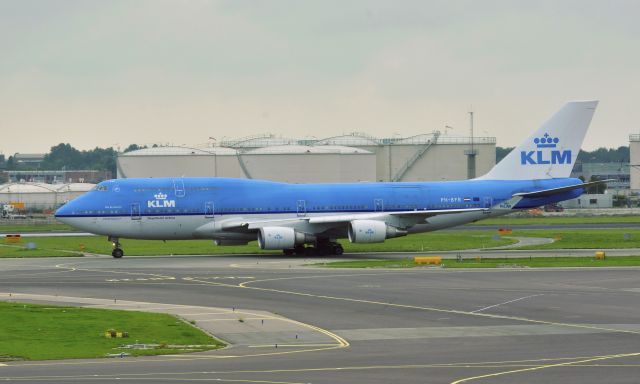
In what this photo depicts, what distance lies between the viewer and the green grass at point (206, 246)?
7075 centimetres

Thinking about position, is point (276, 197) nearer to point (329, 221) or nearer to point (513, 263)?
point (329, 221)

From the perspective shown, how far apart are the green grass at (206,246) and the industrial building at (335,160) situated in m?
51.2

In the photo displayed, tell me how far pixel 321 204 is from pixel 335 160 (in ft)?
231

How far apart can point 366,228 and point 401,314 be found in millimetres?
28251

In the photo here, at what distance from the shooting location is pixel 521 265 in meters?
54.0

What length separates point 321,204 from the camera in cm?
6656

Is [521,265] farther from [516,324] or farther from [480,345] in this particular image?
[480,345]

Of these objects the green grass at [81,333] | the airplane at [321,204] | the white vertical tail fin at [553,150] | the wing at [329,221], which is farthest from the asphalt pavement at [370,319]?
the white vertical tail fin at [553,150]

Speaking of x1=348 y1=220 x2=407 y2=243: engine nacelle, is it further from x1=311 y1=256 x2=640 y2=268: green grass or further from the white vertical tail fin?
the white vertical tail fin

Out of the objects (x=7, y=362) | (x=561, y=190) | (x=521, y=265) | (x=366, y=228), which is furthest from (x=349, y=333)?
(x=561, y=190)

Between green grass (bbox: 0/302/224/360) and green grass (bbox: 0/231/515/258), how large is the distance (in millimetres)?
34105

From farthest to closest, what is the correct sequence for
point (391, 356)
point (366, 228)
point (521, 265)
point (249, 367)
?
1. point (366, 228)
2. point (521, 265)
3. point (391, 356)
4. point (249, 367)

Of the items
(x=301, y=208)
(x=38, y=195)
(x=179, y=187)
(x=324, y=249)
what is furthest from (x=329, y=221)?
(x=38, y=195)

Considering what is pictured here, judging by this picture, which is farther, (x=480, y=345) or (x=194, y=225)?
(x=194, y=225)
